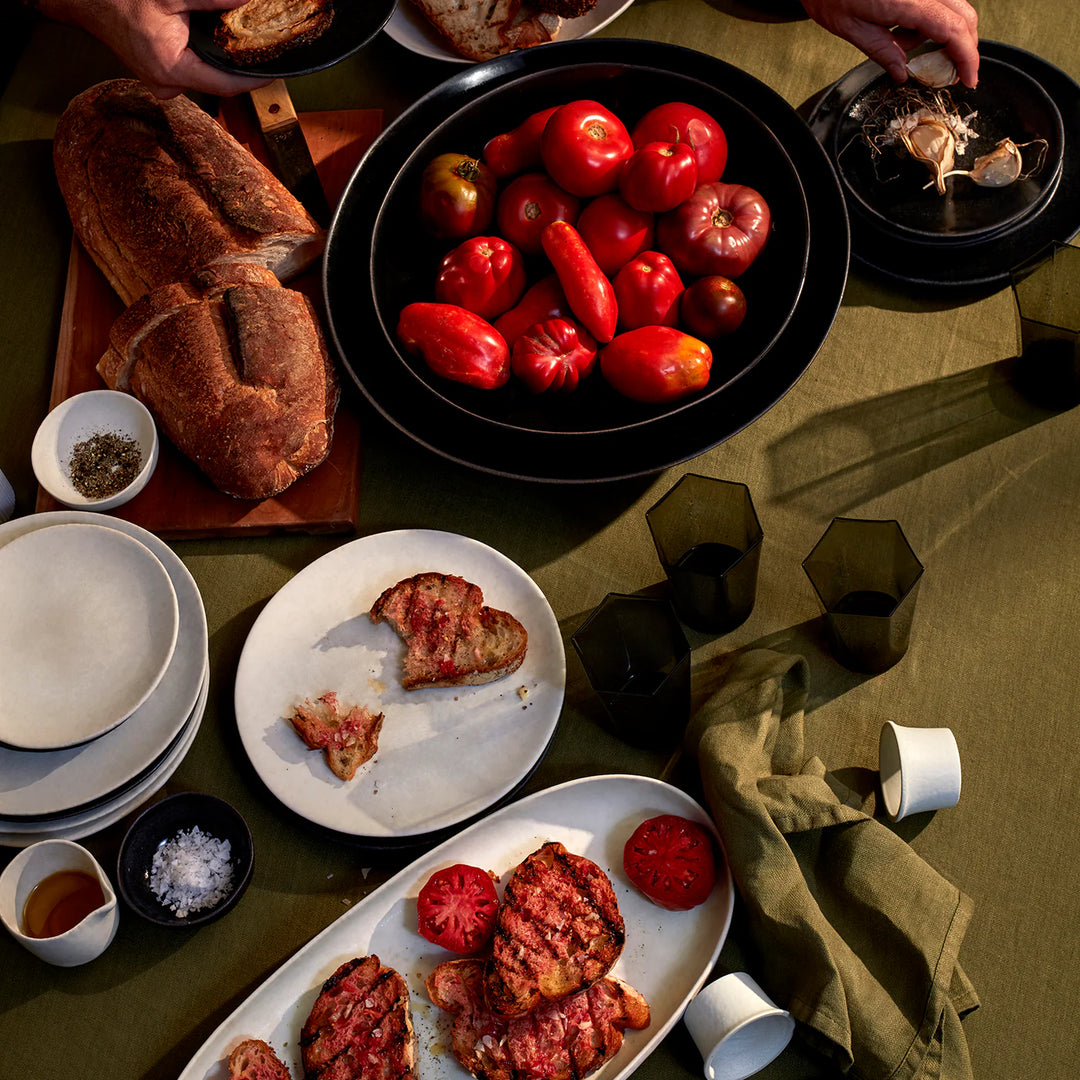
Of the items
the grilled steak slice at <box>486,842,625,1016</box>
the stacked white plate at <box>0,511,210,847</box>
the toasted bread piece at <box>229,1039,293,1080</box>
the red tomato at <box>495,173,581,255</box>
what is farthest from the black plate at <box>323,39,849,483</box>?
the toasted bread piece at <box>229,1039,293,1080</box>

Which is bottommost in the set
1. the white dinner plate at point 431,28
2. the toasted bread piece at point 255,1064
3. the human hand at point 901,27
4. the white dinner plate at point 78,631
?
the toasted bread piece at point 255,1064

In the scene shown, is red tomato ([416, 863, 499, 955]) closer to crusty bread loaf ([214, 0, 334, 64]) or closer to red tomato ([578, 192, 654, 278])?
red tomato ([578, 192, 654, 278])

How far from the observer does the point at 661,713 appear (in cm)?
143

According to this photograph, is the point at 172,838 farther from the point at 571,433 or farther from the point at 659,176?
the point at 659,176

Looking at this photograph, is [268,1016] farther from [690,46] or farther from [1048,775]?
[690,46]

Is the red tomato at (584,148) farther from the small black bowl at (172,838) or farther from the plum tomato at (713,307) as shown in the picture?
the small black bowl at (172,838)

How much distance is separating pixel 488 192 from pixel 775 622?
811 millimetres

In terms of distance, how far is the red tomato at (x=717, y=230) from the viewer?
156 centimetres

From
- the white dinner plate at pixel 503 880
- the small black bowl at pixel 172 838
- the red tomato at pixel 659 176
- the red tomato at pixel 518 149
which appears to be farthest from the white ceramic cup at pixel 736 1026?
the red tomato at pixel 518 149

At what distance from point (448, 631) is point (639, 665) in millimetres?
275

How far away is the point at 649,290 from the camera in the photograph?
1.56 m

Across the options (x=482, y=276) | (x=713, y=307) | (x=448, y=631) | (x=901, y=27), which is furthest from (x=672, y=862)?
(x=901, y=27)

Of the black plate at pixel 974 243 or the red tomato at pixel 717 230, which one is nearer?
the red tomato at pixel 717 230

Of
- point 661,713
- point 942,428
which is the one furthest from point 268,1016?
point 942,428
